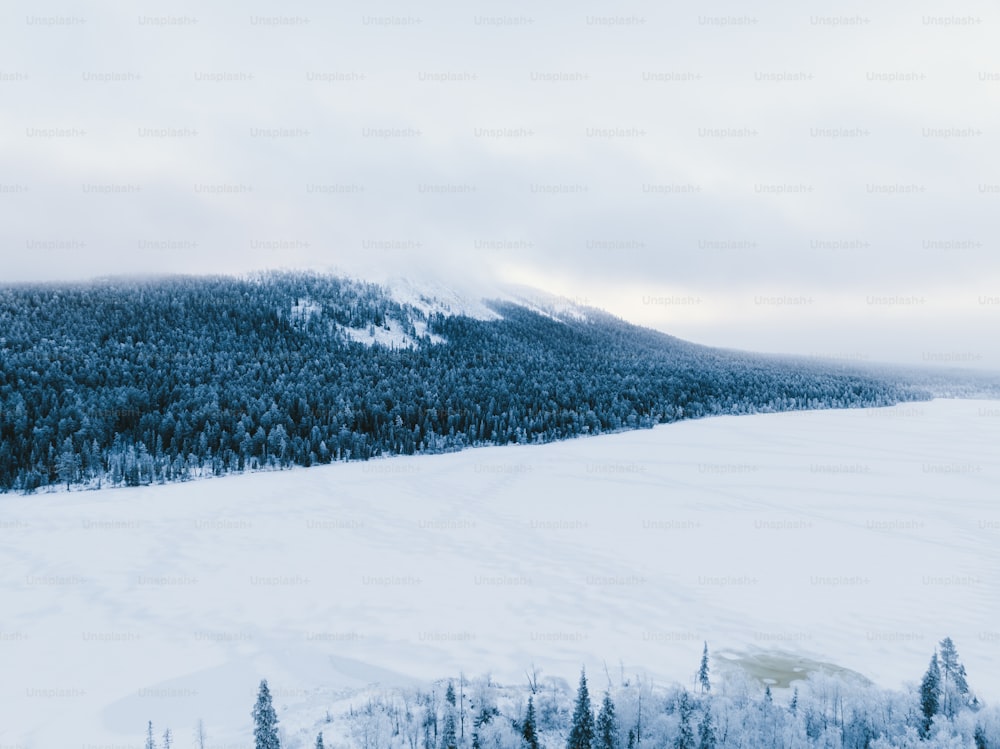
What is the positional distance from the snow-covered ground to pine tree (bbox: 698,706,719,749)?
179 inches

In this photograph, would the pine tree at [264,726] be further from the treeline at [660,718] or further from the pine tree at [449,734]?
the pine tree at [449,734]

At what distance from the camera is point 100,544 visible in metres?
46.9

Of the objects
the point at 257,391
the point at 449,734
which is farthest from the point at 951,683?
the point at 257,391

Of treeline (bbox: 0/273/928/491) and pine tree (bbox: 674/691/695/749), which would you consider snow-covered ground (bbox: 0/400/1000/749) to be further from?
treeline (bbox: 0/273/928/491)

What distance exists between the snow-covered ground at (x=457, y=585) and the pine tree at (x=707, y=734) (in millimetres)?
4557

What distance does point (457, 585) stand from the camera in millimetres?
36688

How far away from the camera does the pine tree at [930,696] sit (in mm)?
20000

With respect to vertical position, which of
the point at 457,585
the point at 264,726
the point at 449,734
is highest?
the point at 264,726

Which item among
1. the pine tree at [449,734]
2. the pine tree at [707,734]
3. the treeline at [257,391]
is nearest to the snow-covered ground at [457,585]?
the pine tree at [449,734]

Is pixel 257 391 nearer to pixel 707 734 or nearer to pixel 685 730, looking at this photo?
pixel 685 730

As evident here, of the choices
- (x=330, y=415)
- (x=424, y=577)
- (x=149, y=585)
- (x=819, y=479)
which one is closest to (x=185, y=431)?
(x=330, y=415)

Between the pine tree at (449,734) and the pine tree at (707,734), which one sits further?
the pine tree at (449,734)

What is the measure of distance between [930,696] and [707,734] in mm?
8943

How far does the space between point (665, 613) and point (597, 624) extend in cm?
427
